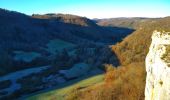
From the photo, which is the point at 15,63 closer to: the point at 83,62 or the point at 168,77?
the point at 83,62

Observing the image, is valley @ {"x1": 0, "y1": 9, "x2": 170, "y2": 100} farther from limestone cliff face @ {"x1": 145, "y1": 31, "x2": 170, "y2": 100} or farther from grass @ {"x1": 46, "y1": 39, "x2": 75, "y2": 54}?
limestone cliff face @ {"x1": 145, "y1": 31, "x2": 170, "y2": 100}

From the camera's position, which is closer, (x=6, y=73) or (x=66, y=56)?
(x=6, y=73)

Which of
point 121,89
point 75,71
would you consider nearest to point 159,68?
point 121,89

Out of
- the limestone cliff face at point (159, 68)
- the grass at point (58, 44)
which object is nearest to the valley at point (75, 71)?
the grass at point (58, 44)

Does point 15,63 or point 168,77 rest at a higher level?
point 168,77

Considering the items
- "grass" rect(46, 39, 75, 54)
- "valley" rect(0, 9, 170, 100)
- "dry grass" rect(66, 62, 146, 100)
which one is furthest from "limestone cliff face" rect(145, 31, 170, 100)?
"grass" rect(46, 39, 75, 54)

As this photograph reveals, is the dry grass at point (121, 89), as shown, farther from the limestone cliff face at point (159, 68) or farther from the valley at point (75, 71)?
the limestone cliff face at point (159, 68)

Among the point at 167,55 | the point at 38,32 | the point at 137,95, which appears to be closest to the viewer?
the point at 167,55

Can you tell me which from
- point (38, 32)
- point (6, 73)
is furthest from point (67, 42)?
point (6, 73)

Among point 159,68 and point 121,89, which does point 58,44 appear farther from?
point 159,68
